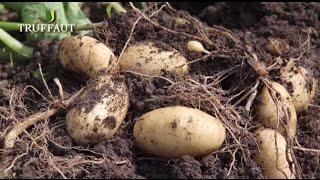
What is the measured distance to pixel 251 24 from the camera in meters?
3.23

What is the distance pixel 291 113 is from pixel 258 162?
0.32 m

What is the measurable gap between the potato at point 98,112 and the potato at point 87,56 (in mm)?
115

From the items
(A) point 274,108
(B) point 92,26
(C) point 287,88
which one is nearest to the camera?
(A) point 274,108

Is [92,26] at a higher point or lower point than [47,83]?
higher

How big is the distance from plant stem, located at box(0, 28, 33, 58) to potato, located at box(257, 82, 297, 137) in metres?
1.22

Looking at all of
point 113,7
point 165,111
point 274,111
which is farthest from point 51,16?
point 274,111

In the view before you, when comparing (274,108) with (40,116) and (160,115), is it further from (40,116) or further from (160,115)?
(40,116)

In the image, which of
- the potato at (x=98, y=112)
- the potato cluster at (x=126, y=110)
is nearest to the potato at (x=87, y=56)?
the potato cluster at (x=126, y=110)

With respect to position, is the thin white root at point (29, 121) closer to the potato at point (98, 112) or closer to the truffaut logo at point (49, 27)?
the potato at point (98, 112)

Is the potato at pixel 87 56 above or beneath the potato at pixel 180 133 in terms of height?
above

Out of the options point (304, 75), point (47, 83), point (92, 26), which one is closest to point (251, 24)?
point (304, 75)

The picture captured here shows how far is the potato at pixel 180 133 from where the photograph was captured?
6.84 feet

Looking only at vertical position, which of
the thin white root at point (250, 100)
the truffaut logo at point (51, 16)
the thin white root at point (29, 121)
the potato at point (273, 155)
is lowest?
the thin white root at point (29, 121)

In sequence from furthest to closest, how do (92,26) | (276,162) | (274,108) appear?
(92,26) < (274,108) < (276,162)
